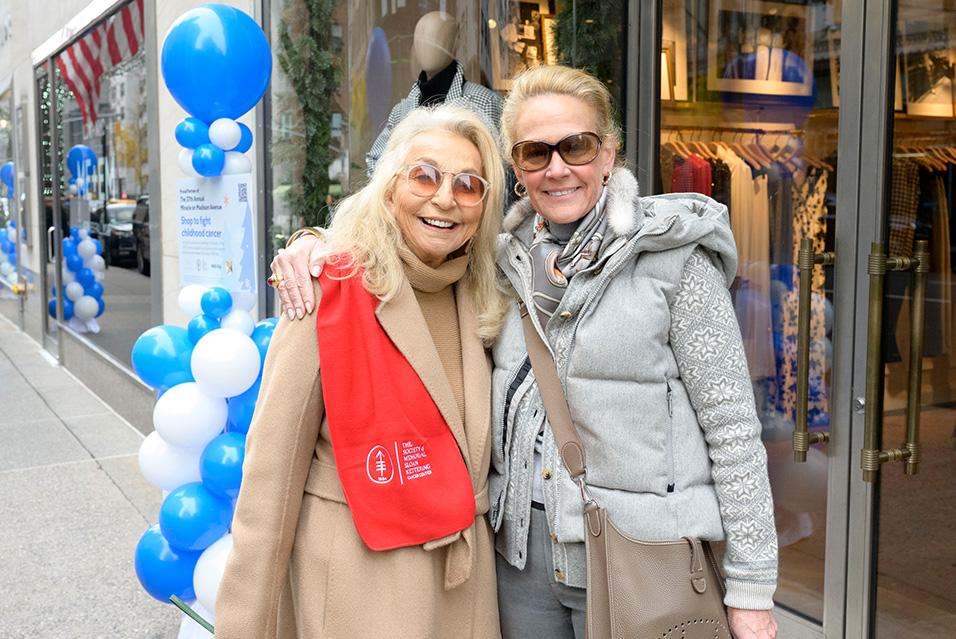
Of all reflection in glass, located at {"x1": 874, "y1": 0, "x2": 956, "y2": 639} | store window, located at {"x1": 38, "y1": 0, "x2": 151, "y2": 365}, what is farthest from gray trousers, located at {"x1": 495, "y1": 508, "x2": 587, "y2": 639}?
store window, located at {"x1": 38, "y1": 0, "x2": 151, "y2": 365}

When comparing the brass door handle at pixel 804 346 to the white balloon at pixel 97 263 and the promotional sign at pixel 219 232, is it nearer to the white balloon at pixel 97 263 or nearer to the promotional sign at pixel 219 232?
the promotional sign at pixel 219 232

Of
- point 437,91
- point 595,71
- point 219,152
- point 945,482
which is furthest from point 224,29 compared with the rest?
point 945,482

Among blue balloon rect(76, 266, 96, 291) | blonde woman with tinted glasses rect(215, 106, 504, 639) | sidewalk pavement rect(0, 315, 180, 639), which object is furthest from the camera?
blue balloon rect(76, 266, 96, 291)

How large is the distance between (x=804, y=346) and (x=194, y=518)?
2.10 m

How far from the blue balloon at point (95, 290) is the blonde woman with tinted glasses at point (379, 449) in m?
7.88

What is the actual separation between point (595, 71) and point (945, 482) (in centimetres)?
208

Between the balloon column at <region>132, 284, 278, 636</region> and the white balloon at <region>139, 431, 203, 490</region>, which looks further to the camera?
the white balloon at <region>139, 431, 203, 490</region>

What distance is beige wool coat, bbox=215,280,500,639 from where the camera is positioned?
1904mm

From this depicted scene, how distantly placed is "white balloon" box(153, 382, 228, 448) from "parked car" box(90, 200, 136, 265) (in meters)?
4.77

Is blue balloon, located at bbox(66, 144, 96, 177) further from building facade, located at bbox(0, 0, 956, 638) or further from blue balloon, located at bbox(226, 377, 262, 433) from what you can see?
blue balloon, located at bbox(226, 377, 262, 433)

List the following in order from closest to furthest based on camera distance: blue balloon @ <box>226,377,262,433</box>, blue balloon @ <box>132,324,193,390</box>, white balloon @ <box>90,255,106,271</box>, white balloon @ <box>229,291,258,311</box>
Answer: blue balloon @ <box>226,377,262,433</box> → blue balloon @ <box>132,324,193,390</box> → white balloon @ <box>229,291,258,311</box> → white balloon @ <box>90,255,106,271</box>

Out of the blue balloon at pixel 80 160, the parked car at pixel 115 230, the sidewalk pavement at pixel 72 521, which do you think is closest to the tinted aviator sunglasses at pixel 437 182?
the sidewalk pavement at pixel 72 521

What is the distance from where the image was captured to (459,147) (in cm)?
201

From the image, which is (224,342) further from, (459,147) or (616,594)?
(616,594)
